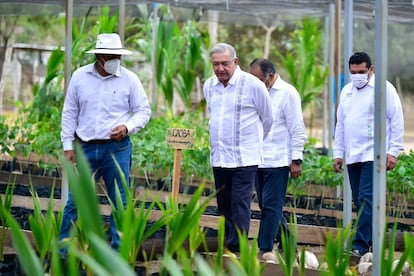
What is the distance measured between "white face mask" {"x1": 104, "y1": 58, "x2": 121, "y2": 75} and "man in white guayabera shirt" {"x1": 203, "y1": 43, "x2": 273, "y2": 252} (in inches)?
23.1

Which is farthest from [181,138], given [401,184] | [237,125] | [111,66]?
[401,184]

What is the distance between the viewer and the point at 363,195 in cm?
709

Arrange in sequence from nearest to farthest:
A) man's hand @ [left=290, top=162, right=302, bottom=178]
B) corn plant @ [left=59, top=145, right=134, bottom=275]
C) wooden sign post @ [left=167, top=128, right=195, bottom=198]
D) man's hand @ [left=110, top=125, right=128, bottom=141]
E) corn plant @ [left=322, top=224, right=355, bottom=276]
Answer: corn plant @ [left=59, top=145, right=134, bottom=275]
corn plant @ [left=322, top=224, right=355, bottom=276]
man's hand @ [left=110, top=125, right=128, bottom=141]
wooden sign post @ [left=167, top=128, right=195, bottom=198]
man's hand @ [left=290, top=162, right=302, bottom=178]

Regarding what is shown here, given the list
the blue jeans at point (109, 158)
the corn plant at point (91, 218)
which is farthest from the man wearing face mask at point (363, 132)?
the corn plant at point (91, 218)

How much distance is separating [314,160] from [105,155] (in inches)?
157

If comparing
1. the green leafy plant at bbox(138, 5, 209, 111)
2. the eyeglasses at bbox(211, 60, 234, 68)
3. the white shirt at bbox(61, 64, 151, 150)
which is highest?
the green leafy plant at bbox(138, 5, 209, 111)

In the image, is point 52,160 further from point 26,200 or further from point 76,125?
Answer: point 76,125

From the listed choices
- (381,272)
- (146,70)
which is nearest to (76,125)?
(381,272)

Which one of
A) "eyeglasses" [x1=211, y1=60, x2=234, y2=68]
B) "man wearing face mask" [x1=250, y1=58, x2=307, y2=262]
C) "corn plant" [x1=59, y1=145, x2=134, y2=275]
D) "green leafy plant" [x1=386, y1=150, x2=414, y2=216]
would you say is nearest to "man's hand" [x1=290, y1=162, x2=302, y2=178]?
"man wearing face mask" [x1=250, y1=58, x2=307, y2=262]

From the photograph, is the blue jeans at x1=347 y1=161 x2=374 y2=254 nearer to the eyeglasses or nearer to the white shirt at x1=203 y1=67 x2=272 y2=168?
the white shirt at x1=203 y1=67 x2=272 y2=168

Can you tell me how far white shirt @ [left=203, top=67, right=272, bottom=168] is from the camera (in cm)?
681

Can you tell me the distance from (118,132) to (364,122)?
167 cm

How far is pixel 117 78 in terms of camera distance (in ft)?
22.4

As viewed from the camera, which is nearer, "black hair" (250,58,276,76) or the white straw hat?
the white straw hat
